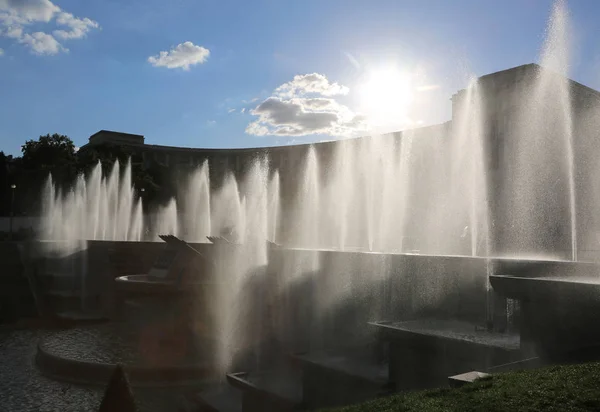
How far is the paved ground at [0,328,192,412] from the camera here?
31.2 ft

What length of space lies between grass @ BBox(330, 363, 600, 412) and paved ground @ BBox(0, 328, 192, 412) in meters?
6.15

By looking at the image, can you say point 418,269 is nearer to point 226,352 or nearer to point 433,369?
point 433,369

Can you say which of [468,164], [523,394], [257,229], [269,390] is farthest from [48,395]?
[468,164]

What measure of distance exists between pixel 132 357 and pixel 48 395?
6.49 feet

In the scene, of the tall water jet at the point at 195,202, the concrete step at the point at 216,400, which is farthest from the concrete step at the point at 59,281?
the tall water jet at the point at 195,202

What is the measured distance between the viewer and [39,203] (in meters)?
50.3

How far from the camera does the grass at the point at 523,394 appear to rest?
395cm

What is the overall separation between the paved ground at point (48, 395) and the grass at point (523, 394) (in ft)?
20.2

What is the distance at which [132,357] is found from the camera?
39.1 feet

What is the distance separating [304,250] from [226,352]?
372cm

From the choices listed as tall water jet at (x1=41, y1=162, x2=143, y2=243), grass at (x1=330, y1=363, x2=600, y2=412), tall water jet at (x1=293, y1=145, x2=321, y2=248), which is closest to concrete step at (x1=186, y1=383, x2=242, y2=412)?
grass at (x1=330, y1=363, x2=600, y2=412)

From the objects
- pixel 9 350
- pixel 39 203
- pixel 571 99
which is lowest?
pixel 9 350

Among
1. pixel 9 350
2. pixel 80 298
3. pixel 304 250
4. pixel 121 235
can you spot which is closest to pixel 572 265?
pixel 304 250

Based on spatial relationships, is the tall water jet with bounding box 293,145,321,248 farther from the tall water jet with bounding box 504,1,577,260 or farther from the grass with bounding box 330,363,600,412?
the grass with bounding box 330,363,600,412
